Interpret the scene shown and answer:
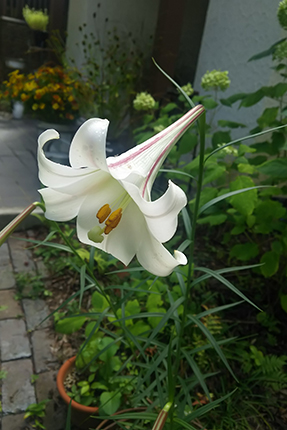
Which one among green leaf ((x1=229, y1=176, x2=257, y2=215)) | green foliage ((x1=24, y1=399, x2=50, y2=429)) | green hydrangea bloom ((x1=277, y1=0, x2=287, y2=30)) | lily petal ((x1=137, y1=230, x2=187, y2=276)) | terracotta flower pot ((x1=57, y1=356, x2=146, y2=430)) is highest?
green hydrangea bloom ((x1=277, y1=0, x2=287, y2=30))

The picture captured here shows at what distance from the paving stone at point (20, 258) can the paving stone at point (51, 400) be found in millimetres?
603

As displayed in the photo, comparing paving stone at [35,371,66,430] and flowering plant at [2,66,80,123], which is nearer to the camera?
paving stone at [35,371,66,430]

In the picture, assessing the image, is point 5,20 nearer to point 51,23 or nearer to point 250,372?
point 51,23

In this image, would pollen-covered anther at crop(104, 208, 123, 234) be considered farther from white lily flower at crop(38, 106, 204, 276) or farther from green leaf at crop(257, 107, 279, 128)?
green leaf at crop(257, 107, 279, 128)

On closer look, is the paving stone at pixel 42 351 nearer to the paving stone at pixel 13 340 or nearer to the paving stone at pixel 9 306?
the paving stone at pixel 13 340

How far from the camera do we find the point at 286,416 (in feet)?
3.55

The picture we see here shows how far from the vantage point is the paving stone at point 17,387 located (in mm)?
1143

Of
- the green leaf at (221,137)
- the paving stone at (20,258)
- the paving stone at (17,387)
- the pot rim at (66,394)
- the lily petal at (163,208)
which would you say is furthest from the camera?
the paving stone at (20,258)

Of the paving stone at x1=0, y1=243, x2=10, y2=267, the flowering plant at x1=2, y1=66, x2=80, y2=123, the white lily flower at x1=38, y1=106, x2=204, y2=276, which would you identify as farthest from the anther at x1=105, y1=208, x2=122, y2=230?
the paving stone at x1=0, y1=243, x2=10, y2=267

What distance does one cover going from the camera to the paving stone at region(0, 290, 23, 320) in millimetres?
1489

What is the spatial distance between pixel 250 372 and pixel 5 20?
1.56 m

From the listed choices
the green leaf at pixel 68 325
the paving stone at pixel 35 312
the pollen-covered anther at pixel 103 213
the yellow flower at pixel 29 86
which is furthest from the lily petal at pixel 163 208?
the yellow flower at pixel 29 86

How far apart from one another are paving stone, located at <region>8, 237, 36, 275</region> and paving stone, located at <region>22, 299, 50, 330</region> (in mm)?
204

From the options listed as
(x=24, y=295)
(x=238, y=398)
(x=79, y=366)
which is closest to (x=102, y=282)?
(x=24, y=295)
